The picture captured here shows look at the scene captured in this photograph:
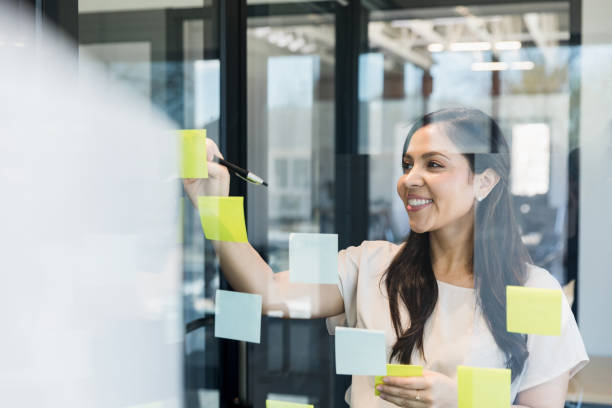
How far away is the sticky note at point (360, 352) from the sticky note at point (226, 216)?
0.91 ft

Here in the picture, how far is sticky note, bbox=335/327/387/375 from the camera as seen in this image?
3.69 ft

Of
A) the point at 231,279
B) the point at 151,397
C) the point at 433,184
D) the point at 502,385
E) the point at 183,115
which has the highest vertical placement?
the point at 183,115

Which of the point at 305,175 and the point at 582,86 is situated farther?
the point at 305,175

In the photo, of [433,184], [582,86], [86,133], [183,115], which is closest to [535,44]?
[582,86]

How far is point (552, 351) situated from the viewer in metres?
1.03

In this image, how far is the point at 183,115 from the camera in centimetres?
137

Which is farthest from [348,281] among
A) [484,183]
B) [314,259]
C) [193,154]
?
[193,154]

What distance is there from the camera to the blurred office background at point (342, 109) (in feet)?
3.46

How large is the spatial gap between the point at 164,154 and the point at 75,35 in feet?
0.96

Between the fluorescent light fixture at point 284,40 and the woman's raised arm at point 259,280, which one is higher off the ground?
the fluorescent light fixture at point 284,40

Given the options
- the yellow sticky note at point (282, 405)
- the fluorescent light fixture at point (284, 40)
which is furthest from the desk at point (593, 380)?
the fluorescent light fixture at point (284, 40)

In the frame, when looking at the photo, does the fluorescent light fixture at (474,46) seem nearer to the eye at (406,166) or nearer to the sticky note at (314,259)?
the eye at (406,166)

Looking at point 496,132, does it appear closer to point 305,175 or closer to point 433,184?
point 433,184

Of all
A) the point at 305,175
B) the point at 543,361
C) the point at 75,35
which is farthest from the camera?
the point at 305,175
